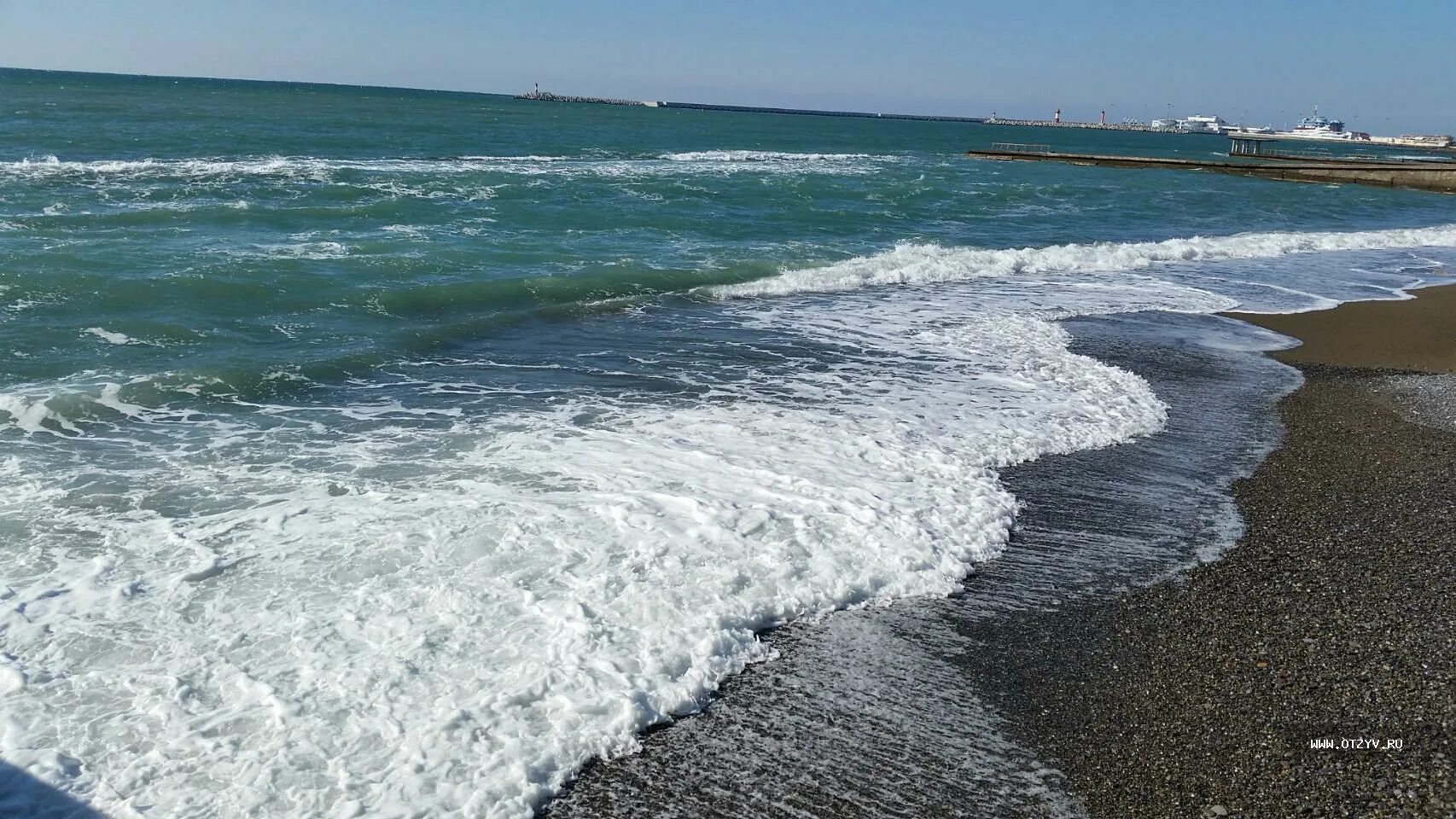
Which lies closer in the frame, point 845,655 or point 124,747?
point 124,747

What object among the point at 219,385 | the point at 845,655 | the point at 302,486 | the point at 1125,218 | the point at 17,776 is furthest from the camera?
the point at 1125,218

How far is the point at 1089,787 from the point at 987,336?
8.84m

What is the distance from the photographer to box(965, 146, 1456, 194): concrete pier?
45.5 meters

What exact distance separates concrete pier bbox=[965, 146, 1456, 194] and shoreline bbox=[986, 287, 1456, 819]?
4721cm

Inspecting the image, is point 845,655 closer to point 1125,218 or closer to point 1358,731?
point 1358,731

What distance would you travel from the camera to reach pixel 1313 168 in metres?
49.3

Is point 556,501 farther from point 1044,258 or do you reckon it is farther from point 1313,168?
point 1313,168

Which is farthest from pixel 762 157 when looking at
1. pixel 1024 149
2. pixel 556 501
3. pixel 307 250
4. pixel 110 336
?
pixel 556 501

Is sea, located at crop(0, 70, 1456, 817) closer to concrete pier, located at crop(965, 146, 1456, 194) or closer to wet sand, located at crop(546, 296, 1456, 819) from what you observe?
wet sand, located at crop(546, 296, 1456, 819)

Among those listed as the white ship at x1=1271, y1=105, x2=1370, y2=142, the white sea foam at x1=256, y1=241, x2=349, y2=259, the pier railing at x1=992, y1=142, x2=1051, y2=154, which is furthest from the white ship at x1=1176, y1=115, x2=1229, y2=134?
the white sea foam at x1=256, y1=241, x2=349, y2=259

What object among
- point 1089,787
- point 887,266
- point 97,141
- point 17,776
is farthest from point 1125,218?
point 97,141

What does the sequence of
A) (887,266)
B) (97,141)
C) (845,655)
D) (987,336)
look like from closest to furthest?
1. (845,655)
2. (987,336)
3. (887,266)
4. (97,141)

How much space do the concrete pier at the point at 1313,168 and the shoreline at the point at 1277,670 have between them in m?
47.2

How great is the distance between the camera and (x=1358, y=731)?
4211 millimetres
